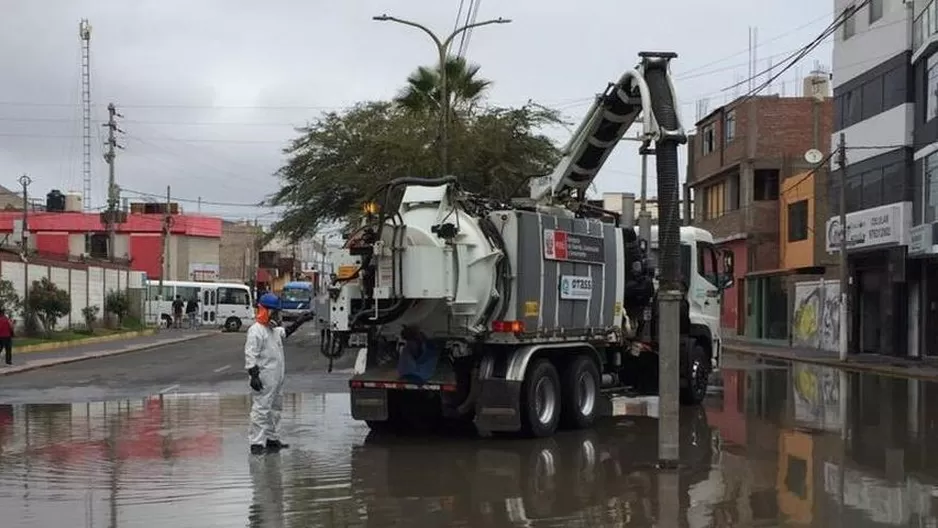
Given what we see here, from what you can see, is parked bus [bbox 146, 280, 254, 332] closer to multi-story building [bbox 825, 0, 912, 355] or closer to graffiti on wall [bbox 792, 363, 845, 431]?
multi-story building [bbox 825, 0, 912, 355]

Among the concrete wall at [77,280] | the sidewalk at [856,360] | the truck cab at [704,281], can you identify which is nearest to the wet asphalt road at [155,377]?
the concrete wall at [77,280]

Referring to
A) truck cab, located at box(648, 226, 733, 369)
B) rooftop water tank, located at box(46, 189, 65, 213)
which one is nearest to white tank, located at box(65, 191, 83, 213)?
rooftop water tank, located at box(46, 189, 65, 213)

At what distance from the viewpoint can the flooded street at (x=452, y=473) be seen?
8.92 m

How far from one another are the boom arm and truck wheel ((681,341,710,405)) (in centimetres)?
366

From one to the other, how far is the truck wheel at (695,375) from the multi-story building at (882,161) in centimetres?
1533

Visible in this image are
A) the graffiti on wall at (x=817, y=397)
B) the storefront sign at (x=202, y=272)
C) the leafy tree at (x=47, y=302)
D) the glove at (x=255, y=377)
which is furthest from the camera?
the storefront sign at (x=202, y=272)

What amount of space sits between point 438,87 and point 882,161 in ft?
47.6

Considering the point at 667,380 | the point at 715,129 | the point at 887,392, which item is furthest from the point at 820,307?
the point at 667,380

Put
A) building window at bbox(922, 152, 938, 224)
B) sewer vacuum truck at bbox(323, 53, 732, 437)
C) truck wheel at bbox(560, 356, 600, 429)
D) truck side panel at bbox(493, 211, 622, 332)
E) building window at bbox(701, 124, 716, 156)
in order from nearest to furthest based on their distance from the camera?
sewer vacuum truck at bbox(323, 53, 732, 437)
truck side panel at bbox(493, 211, 622, 332)
truck wheel at bbox(560, 356, 600, 429)
building window at bbox(922, 152, 938, 224)
building window at bbox(701, 124, 716, 156)

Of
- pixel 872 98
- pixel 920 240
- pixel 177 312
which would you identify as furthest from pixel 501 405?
pixel 177 312

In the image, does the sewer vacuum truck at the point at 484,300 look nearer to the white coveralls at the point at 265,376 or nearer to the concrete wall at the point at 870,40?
the white coveralls at the point at 265,376

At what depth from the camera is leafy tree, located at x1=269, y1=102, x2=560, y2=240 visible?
33312 millimetres

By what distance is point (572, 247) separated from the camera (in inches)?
548

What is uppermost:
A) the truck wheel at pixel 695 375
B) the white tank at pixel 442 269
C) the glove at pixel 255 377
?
the white tank at pixel 442 269
